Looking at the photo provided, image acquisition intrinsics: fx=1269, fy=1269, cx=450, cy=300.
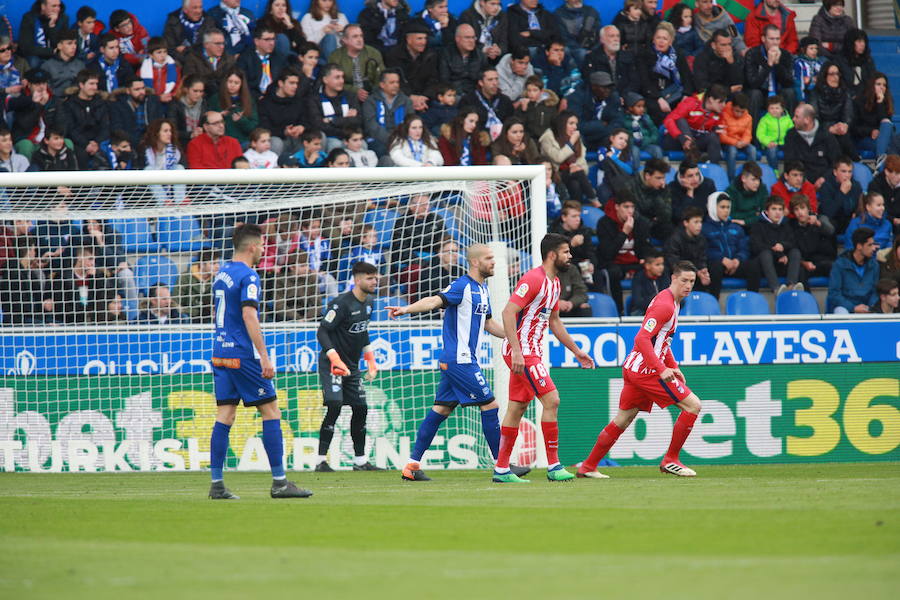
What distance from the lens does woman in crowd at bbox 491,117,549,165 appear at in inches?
655

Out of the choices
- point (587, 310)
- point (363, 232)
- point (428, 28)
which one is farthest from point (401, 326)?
point (428, 28)

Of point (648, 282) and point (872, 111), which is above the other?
point (872, 111)

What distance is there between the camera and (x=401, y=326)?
566 inches

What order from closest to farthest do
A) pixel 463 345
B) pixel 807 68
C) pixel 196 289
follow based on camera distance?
pixel 463 345, pixel 196 289, pixel 807 68

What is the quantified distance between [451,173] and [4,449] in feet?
19.3

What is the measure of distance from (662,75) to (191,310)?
8727 mm

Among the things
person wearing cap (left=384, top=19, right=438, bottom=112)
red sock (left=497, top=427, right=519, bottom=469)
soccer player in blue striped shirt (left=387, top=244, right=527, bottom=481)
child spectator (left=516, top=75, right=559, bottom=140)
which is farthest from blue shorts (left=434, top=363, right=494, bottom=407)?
person wearing cap (left=384, top=19, right=438, bottom=112)

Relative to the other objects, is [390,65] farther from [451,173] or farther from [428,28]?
[451,173]

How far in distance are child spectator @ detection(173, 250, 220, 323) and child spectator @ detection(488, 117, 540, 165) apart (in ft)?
14.3

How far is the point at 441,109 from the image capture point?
1783 cm

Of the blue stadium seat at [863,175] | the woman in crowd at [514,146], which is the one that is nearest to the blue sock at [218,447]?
the woman in crowd at [514,146]

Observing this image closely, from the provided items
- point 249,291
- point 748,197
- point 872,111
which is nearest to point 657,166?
point 748,197

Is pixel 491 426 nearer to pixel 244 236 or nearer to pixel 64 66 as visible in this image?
pixel 244 236

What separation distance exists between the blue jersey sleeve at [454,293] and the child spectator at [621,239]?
200 inches
